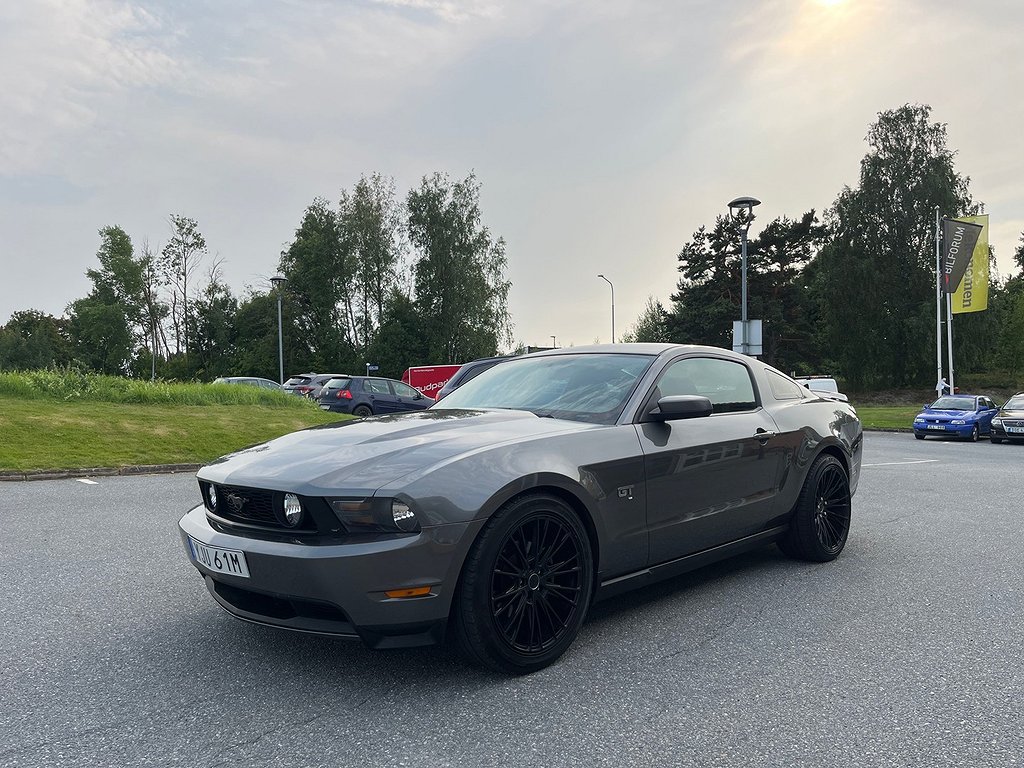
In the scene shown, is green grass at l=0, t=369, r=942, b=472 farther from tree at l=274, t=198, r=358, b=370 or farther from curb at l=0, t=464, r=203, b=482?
tree at l=274, t=198, r=358, b=370

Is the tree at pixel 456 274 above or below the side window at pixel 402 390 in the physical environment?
above

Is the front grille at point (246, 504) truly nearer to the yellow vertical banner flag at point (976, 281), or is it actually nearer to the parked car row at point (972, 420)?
the parked car row at point (972, 420)

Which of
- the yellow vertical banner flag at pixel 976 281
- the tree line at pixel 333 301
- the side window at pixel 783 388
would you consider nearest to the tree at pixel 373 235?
the tree line at pixel 333 301

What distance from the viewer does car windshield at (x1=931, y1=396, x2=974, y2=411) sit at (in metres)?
21.7

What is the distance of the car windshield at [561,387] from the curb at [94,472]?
8.53m

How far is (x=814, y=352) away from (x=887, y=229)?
493 inches

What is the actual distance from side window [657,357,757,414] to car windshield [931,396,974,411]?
67.3ft

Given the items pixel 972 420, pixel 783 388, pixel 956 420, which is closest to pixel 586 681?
pixel 783 388

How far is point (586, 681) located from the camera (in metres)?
2.98

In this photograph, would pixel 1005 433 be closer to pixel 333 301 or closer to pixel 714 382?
pixel 714 382

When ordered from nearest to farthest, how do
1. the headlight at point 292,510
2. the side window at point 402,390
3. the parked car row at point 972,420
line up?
the headlight at point 292,510 < the parked car row at point 972,420 < the side window at point 402,390

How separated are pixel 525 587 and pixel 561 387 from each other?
1361 mm

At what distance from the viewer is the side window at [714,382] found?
415cm

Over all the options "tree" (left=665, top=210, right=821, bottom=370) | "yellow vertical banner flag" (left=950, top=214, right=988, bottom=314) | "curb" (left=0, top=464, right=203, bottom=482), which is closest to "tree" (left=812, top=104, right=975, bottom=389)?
"tree" (left=665, top=210, right=821, bottom=370)
